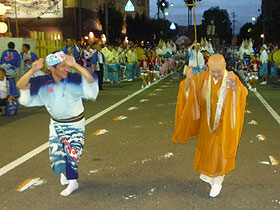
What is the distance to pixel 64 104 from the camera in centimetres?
515

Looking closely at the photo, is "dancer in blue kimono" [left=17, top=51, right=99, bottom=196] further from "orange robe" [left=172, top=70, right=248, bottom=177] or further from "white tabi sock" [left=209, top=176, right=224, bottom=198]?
"white tabi sock" [left=209, top=176, right=224, bottom=198]

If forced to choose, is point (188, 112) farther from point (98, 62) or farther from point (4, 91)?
point (98, 62)

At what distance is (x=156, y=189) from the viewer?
554 cm

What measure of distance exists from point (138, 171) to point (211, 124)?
151cm

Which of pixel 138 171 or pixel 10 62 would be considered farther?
pixel 10 62

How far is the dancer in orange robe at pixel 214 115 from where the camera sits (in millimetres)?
5094

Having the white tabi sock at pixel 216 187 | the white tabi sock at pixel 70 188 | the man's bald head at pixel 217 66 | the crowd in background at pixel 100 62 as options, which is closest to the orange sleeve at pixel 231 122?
the man's bald head at pixel 217 66

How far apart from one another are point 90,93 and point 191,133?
1341mm

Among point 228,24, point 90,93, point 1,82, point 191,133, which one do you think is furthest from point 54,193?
point 228,24

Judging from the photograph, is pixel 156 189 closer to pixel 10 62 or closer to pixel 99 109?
pixel 99 109

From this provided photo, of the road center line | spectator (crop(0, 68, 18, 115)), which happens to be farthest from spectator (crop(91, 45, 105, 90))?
spectator (crop(0, 68, 18, 115))

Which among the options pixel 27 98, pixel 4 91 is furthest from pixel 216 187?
pixel 4 91

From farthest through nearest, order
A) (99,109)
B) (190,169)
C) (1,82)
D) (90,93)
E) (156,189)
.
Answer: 1. (99,109)
2. (1,82)
3. (190,169)
4. (156,189)
5. (90,93)

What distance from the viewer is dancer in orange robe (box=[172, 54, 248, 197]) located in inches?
201
